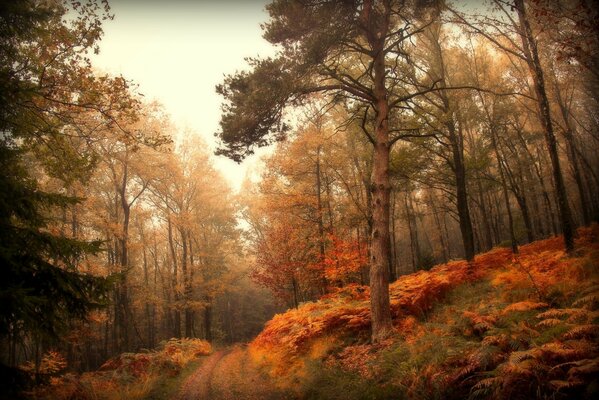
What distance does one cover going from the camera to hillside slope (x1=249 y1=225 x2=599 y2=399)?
4.06 m

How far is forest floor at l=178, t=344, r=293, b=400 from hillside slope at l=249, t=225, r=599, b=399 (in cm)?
42

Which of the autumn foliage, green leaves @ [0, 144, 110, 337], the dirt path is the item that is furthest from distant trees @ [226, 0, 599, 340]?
the autumn foliage

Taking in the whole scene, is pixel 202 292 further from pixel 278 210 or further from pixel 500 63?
pixel 500 63

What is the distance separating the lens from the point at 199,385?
10570 mm

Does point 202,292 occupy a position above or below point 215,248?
below

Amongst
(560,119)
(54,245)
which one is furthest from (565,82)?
(54,245)

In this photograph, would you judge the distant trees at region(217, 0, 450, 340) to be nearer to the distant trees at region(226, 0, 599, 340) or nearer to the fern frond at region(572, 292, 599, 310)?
the distant trees at region(226, 0, 599, 340)

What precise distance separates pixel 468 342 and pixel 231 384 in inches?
294

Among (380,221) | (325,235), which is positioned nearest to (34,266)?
(380,221)

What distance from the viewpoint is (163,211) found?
25.6 metres

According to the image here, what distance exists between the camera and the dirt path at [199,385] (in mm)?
9297

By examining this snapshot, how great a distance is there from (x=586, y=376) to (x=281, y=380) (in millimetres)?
7084

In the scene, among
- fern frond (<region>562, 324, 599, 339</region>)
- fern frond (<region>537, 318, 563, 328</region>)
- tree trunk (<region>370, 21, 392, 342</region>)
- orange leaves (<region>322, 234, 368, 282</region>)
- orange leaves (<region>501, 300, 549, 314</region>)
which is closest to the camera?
fern frond (<region>562, 324, 599, 339</region>)

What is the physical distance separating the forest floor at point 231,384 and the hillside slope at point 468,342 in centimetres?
42
